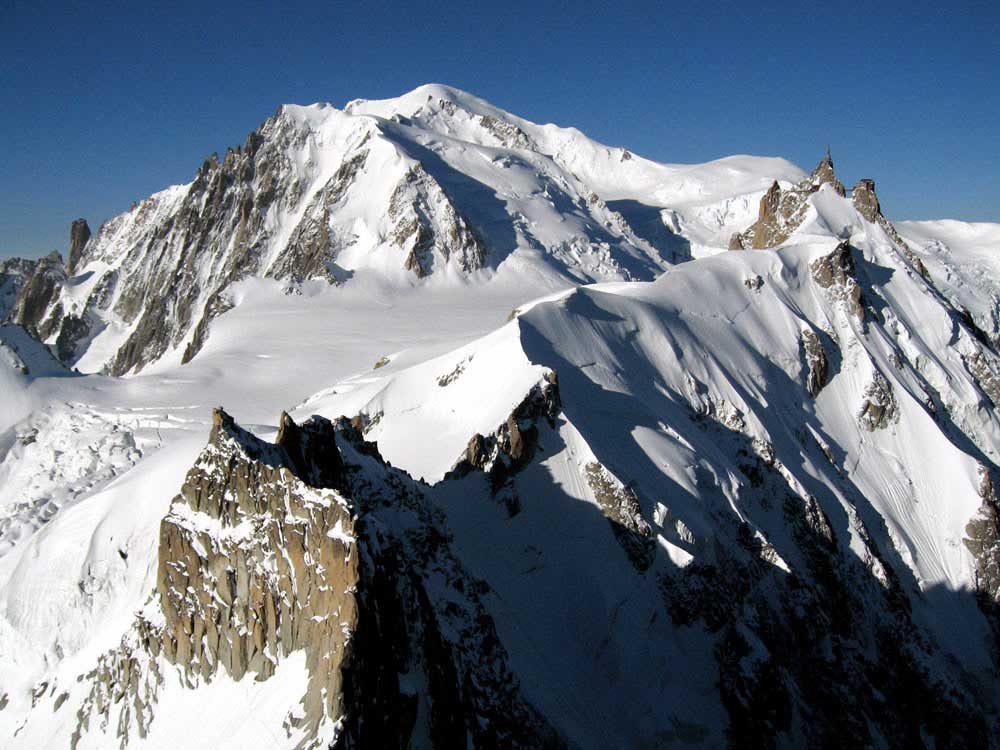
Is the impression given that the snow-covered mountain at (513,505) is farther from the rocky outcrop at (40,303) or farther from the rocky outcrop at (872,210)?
the rocky outcrop at (40,303)

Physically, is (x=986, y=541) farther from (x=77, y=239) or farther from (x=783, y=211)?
(x=77, y=239)

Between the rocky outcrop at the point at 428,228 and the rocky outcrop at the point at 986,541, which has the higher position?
the rocky outcrop at the point at 428,228

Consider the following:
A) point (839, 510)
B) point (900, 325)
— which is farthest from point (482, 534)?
point (900, 325)

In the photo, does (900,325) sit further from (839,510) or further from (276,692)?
(276,692)

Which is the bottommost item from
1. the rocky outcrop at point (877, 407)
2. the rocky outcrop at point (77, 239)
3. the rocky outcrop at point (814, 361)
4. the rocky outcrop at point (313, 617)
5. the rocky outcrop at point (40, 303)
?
the rocky outcrop at point (313, 617)

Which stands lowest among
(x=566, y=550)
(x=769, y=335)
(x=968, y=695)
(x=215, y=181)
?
(x=968, y=695)

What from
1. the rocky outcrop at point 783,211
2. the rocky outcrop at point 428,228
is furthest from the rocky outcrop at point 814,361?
the rocky outcrop at point 428,228

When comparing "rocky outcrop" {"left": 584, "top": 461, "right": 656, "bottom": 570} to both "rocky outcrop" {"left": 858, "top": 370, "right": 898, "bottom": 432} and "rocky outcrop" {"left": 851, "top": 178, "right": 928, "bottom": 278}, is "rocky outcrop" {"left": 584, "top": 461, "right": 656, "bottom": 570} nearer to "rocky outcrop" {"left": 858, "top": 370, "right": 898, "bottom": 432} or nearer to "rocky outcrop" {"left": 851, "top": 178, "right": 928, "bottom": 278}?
"rocky outcrop" {"left": 858, "top": 370, "right": 898, "bottom": 432}

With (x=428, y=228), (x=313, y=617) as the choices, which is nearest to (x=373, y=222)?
(x=428, y=228)
